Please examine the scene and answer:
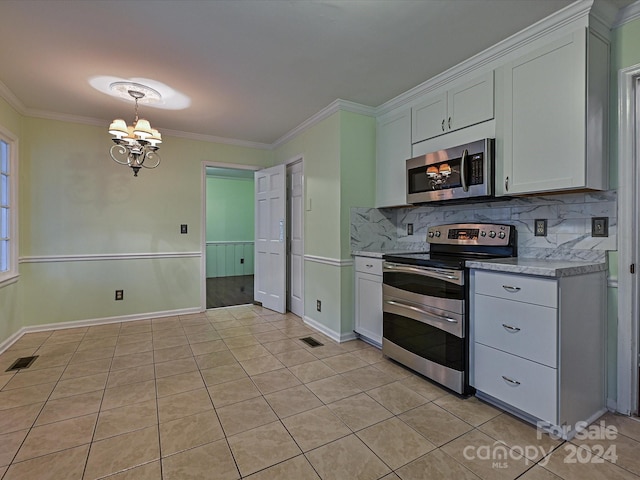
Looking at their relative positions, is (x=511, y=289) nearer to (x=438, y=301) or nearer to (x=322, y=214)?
(x=438, y=301)

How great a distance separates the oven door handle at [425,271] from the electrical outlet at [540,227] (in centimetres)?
72

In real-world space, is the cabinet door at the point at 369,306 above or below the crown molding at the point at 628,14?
below


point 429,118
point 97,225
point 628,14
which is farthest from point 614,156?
point 97,225

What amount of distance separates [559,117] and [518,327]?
129 cm

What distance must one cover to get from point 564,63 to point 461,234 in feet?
4.27

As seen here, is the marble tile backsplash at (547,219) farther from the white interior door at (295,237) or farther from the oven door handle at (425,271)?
the white interior door at (295,237)

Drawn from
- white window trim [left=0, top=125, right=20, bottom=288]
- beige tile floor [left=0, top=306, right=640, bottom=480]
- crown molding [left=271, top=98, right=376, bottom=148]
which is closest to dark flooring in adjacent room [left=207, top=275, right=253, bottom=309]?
beige tile floor [left=0, top=306, right=640, bottom=480]

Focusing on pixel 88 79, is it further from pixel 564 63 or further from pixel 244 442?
pixel 564 63

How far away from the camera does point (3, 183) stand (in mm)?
3162

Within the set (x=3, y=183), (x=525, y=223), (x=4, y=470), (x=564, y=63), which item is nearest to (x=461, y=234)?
(x=525, y=223)

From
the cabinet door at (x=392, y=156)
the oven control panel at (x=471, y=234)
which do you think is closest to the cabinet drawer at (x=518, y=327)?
the oven control panel at (x=471, y=234)

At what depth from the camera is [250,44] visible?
7.25ft

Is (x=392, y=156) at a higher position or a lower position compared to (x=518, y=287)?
higher

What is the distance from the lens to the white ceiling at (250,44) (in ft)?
6.09
